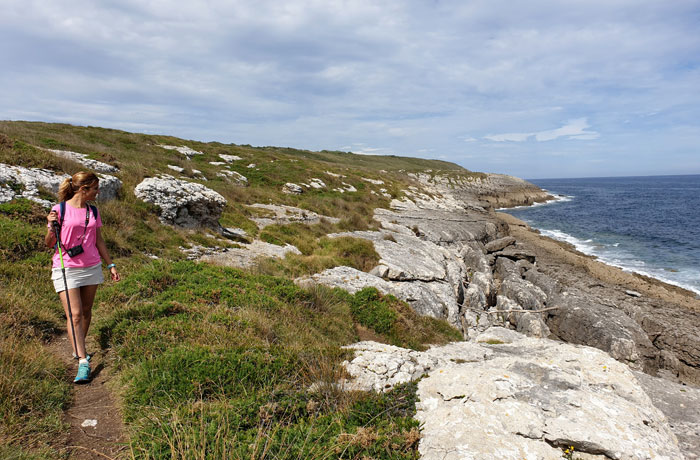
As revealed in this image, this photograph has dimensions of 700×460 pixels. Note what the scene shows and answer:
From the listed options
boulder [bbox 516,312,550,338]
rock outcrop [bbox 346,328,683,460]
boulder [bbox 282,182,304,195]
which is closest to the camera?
rock outcrop [bbox 346,328,683,460]

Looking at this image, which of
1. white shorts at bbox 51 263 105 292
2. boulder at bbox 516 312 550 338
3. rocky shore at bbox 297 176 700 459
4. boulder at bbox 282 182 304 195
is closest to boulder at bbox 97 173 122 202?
white shorts at bbox 51 263 105 292

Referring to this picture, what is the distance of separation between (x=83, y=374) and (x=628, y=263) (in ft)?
143

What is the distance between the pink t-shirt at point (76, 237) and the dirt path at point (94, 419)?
5.74 ft

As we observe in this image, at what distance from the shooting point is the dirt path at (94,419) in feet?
12.6

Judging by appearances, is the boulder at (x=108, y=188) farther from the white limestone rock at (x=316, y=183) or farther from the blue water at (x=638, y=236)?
the blue water at (x=638, y=236)

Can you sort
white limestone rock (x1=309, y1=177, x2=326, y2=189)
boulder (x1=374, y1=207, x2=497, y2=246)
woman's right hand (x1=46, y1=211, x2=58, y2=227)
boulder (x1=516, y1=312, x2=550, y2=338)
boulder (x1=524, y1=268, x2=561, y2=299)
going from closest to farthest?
woman's right hand (x1=46, y1=211, x2=58, y2=227) < boulder (x1=516, y1=312, x2=550, y2=338) < boulder (x1=524, y1=268, x2=561, y2=299) < boulder (x1=374, y1=207, x2=497, y2=246) < white limestone rock (x1=309, y1=177, x2=326, y2=189)

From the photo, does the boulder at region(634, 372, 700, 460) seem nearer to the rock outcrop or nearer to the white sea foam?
the rock outcrop

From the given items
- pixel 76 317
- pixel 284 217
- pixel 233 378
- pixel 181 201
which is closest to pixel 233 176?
pixel 284 217

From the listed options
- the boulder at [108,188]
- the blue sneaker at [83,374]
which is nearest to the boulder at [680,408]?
the blue sneaker at [83,374]

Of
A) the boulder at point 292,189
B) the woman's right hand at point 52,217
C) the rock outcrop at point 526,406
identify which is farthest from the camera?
the boulder at point 292,189

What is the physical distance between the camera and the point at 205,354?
5.29 meters

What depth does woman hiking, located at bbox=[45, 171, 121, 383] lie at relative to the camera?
504cm

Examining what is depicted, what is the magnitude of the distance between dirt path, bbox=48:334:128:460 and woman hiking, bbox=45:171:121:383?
0.23 m

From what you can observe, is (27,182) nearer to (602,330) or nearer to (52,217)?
(52,217)
